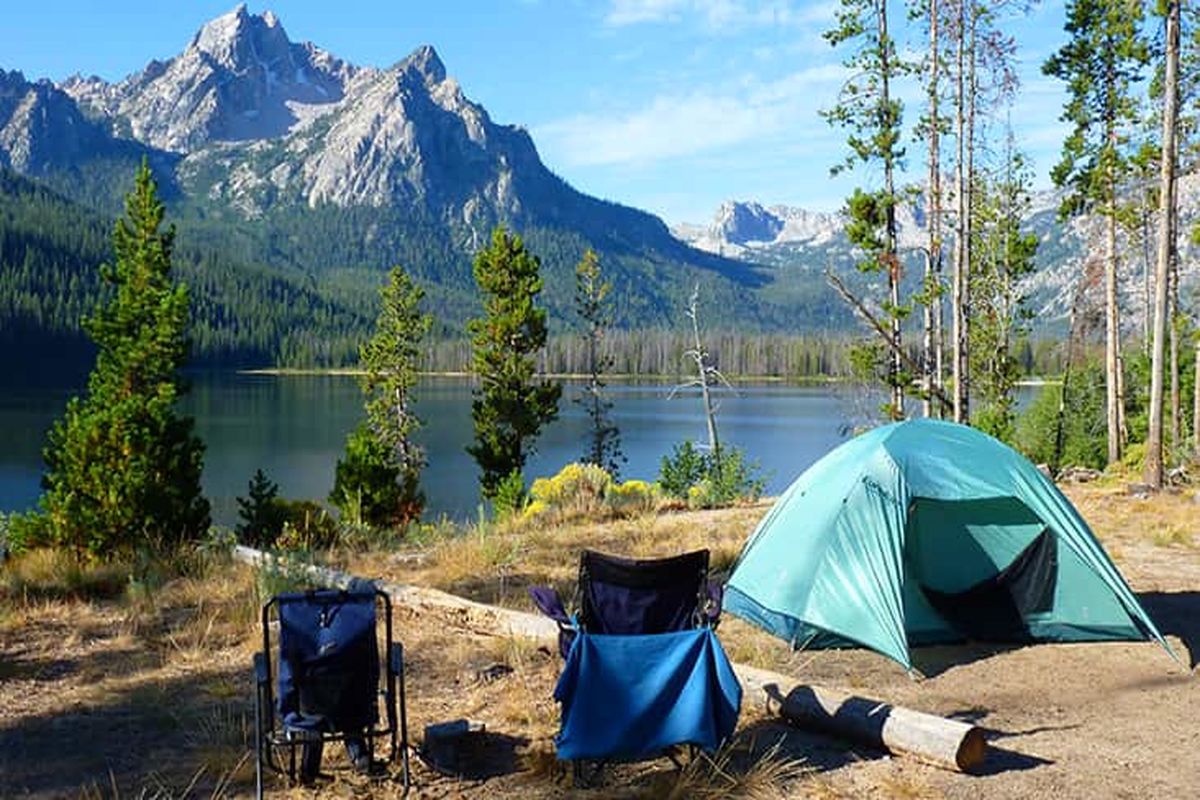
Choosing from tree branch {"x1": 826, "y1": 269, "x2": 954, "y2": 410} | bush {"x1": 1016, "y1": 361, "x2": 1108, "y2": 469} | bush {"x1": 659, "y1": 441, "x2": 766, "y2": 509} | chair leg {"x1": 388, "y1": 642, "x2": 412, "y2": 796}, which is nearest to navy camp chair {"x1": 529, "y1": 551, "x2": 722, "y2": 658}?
chair leg {"x1": 388, "y1": 642, "x2": 412, "y2": 796}

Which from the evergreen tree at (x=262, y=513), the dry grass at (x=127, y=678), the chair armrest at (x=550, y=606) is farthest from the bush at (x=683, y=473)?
the chair armrest at (x=550, y=606)

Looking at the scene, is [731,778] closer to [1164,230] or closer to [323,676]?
[323,676]

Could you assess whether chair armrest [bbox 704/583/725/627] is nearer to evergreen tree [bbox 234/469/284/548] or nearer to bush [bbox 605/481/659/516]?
bush [bbox 605/481/659/516]

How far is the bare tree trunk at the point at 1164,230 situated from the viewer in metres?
13.6

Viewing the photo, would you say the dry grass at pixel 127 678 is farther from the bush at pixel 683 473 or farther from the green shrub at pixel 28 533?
the bush at pixel 683 473

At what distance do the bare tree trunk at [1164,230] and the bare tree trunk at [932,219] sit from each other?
3158mm

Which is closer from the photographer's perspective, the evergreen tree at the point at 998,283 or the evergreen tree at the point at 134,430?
the evergreen tree at the point at 134,430

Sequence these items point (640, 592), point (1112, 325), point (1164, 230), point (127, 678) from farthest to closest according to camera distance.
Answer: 1. point (1112, 325)
2. point (1164, 230)
3. point (127, 678)
4. point (640, 592)

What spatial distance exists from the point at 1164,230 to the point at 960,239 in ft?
10.0

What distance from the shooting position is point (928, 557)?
7523 millimetres

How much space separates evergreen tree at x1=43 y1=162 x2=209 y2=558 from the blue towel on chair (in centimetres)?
786

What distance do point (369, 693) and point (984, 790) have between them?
2697 millimetres

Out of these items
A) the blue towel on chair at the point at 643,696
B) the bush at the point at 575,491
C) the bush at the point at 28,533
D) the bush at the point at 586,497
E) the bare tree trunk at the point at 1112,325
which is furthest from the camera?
the bare tree trunk at the point at 1112,325

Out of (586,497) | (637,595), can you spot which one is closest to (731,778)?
(637,595)
